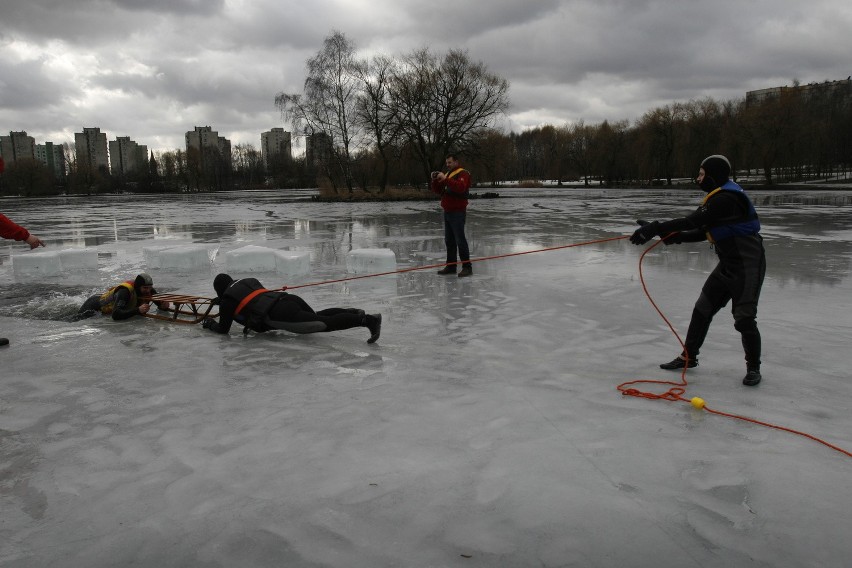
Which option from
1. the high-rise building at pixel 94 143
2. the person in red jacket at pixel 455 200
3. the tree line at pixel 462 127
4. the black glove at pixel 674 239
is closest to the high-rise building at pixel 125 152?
the high-rise building at pixel 94 143

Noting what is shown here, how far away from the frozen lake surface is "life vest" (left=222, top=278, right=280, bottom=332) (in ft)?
0.72

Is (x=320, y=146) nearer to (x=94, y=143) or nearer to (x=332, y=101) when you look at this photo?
(x=332, y=101)

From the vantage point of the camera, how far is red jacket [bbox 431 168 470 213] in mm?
8688

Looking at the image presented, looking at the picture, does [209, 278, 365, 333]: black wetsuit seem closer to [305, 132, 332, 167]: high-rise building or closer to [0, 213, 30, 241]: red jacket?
[0, 213, 30, 241]: red jacket

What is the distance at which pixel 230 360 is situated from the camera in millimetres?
4949

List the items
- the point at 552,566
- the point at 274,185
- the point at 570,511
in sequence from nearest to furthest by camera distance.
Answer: the point at 552,566, the point at 570,511, the point at 274,185

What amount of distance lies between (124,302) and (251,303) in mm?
1953

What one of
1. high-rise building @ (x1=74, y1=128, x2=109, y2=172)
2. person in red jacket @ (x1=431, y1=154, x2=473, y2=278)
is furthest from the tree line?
high-rise building @ (x1=74, y1=128, x2=109, y2=172)

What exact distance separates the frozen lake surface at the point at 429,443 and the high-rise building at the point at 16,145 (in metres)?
190

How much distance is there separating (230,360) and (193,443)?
1.63 meters

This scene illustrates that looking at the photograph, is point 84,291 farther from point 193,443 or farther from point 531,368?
point 531,368

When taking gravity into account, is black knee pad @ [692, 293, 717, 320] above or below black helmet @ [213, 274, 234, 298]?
below

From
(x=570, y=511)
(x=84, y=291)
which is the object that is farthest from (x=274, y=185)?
(x=570, y=511)

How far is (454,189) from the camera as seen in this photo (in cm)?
870
